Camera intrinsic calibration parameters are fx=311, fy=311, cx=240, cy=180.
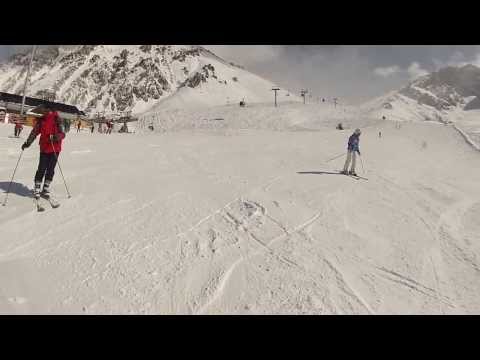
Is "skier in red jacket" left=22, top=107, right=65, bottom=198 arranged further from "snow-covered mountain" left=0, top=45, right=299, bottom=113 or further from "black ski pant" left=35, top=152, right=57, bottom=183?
"snow-covered mountain" left=0, top=45, right=299, bottom=113

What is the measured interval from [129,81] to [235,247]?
7440 inches

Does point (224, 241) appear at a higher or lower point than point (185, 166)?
lower

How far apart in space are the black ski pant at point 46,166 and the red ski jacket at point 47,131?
111mm

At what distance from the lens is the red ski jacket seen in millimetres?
6676

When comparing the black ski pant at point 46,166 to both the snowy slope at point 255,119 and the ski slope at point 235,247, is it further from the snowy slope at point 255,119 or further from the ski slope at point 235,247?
the snowy slope at point 255,119

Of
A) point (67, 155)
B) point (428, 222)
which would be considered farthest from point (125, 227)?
point (67, 155)

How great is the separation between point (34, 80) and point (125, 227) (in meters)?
215

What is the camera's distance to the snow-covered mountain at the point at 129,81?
158875 mm

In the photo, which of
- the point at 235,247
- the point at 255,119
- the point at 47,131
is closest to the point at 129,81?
the point at 255,119

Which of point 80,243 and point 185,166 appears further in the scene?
point 185,166

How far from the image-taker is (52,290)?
3.59 m

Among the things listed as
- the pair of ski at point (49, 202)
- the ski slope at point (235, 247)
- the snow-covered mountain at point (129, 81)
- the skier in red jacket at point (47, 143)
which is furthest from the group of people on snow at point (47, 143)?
the snow-covered mountain at point (129, 81)

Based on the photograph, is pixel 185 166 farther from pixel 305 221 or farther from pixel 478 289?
pixel 478 289
